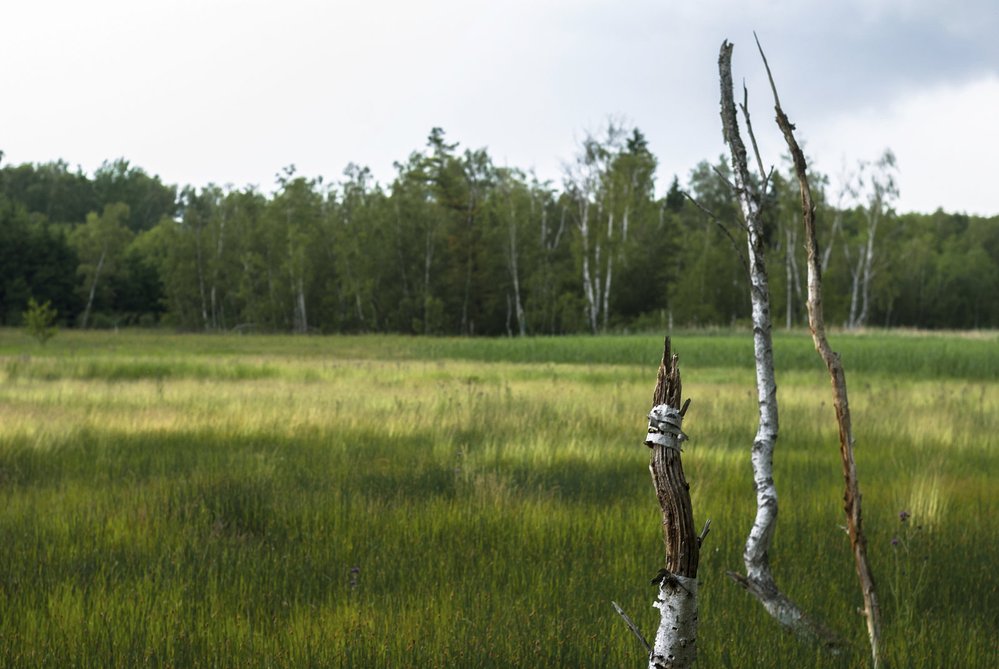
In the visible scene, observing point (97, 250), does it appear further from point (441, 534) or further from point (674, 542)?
point (674, 542)

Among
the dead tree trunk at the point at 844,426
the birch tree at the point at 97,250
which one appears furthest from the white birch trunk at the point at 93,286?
the dead tree trunk at the point at 844,426

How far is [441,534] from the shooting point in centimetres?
581

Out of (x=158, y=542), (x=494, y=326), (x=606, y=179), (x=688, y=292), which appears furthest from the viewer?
(x=494, y=326)

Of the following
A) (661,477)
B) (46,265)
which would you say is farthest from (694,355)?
(46,265)

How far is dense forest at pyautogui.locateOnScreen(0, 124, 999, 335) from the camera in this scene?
2366 inches

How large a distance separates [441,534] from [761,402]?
269 cm

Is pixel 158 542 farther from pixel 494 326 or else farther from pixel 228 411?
pixel 494 326

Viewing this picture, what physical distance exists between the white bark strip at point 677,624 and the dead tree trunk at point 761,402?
6.78ft

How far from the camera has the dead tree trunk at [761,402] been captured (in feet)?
12.7

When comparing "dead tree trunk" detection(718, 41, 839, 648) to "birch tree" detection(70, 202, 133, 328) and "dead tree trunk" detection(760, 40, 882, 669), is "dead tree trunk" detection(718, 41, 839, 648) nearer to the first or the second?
"dead tree trunk" detection(760, 40, 882, 669)

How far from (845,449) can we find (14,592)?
415cm

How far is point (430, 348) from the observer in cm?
4012

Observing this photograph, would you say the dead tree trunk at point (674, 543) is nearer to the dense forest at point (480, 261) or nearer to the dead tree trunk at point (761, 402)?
the dead tree trunk at point (761, 402)

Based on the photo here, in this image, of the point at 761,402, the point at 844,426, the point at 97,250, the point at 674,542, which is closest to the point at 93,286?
the point at 97,250
